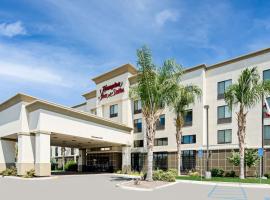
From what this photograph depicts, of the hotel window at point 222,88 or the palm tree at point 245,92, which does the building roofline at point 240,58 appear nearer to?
the hotel window at point 222,88

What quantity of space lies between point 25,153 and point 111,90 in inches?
775

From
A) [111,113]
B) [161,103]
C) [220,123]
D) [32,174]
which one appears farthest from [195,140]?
[32,174]

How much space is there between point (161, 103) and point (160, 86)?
173 cm

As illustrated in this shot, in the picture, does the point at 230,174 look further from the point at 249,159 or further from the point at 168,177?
the point at 168,177

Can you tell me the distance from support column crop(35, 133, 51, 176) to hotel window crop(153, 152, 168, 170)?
1718 centimetres

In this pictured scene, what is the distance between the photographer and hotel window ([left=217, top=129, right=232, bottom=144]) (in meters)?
39.9

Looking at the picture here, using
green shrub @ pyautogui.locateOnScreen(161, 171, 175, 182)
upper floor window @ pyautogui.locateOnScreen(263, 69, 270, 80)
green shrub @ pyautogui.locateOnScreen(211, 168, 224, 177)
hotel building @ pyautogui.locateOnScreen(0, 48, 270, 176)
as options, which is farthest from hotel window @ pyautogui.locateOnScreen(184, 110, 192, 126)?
green shrub @ pyautogui.locateOnScreen(161, 171, 175, 182)

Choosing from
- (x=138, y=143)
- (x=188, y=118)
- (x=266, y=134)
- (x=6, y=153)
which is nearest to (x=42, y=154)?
(x=6, y=153)

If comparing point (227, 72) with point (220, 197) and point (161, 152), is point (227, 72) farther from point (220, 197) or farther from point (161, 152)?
point (220, 197)

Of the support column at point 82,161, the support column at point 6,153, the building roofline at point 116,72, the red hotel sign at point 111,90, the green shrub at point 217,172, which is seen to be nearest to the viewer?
the green shrub at point 217,172

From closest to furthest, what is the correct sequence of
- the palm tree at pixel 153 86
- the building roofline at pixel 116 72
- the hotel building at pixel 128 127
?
the palm tree at pixel 153 86, the hotel building at pixel 128 127, the building roofline at pixel 116 72

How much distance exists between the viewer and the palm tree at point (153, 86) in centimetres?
3100

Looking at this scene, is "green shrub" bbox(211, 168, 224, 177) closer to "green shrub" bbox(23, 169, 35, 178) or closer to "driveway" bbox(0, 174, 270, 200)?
"driveway" bbox(0, 174, 270, 200)

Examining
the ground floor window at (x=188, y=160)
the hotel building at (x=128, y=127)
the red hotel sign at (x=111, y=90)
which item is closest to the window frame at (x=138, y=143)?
the hotel building at (x=128, y=127)
